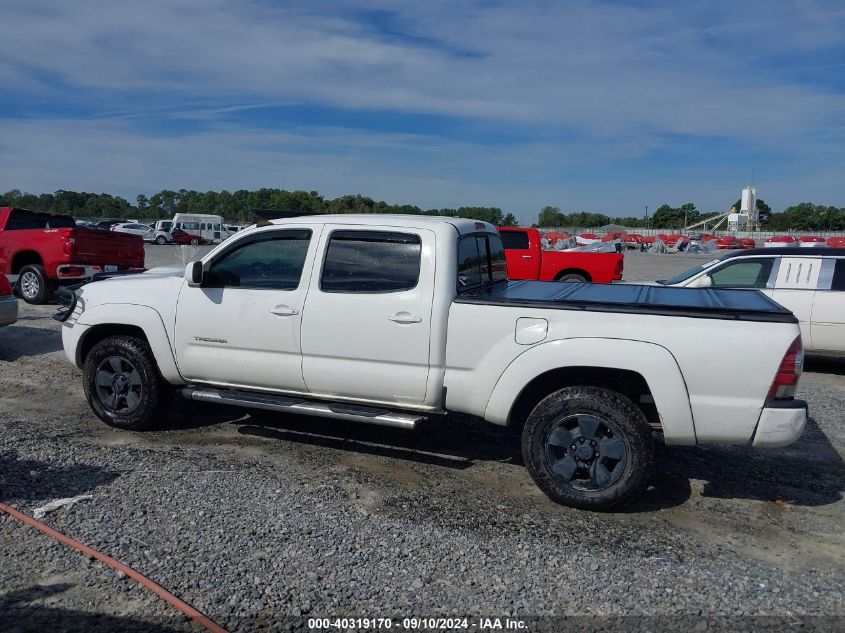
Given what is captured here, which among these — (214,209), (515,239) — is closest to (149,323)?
(515,239)

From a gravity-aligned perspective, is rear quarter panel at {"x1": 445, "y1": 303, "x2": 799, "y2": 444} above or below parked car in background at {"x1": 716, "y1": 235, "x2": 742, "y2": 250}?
below

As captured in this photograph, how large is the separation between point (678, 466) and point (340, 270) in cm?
305

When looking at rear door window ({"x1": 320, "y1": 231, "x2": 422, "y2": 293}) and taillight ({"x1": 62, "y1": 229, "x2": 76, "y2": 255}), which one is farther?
taillight ({"x1": 62, "y1": 229, "x2": 76, "y2": 255})

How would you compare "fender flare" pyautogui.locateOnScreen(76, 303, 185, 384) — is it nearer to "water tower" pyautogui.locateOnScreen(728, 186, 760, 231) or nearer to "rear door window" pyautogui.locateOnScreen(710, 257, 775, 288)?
"rear door window" pyautogui.locateOnScreen(710, 257, 775, 288)

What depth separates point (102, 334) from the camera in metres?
6.49

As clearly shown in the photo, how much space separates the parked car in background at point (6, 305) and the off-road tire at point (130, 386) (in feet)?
13.5

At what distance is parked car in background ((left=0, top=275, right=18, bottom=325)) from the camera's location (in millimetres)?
9656

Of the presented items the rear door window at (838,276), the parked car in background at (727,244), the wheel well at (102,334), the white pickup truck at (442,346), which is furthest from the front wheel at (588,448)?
the parked car in background at (727,244)

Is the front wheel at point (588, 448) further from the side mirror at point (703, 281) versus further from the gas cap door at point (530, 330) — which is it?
the side mirror at point (703, 281)

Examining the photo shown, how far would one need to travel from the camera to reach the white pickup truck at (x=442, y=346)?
4559mm

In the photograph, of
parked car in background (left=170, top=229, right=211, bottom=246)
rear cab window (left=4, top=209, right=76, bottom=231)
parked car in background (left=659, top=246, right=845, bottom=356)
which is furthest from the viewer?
parked car in background (left=170, top=229, right=211, bottom=246)

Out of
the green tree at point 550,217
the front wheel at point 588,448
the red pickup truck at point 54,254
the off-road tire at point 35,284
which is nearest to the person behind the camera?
the front wheel at point 588,448

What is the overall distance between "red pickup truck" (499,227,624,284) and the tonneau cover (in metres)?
9.30

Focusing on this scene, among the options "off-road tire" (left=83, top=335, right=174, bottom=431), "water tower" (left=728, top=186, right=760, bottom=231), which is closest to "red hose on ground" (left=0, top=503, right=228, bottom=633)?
"off-road tire" (left=83, top=335, right=174, bottom=431)
